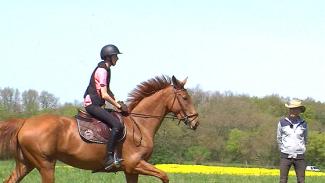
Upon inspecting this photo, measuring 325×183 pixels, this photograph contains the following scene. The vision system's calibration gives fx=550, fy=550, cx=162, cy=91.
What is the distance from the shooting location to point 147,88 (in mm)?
11297

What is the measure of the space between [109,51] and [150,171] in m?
→ 2.40

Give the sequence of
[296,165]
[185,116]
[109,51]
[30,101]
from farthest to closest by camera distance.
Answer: [30,101] < [296,165] < [185,116] < [109,51]

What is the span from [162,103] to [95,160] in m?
1.87

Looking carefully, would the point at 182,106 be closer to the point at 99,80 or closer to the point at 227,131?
the point at 99,80

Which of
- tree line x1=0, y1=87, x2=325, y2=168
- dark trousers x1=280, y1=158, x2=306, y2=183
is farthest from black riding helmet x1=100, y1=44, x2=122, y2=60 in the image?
tree line x1=0, y1=87, x2=325, y2=168

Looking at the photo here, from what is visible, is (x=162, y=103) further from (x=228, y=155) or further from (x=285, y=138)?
(x=228, y=155)

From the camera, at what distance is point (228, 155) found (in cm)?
7494

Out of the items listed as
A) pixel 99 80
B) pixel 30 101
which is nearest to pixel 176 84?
pixel 99 80

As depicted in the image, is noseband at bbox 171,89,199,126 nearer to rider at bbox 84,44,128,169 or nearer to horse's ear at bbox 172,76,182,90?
horse's ear at bbox 172,76,182,90

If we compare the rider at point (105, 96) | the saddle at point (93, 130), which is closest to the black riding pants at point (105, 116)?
the rider at point (105, 96)

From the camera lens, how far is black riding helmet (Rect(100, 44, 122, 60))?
10469 millimetres

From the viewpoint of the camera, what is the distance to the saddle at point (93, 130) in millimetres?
10266

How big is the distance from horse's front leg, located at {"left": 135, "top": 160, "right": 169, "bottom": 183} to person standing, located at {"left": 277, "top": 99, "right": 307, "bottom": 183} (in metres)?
3.26

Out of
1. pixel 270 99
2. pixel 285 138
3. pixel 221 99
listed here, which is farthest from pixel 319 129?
pixel 285 138
